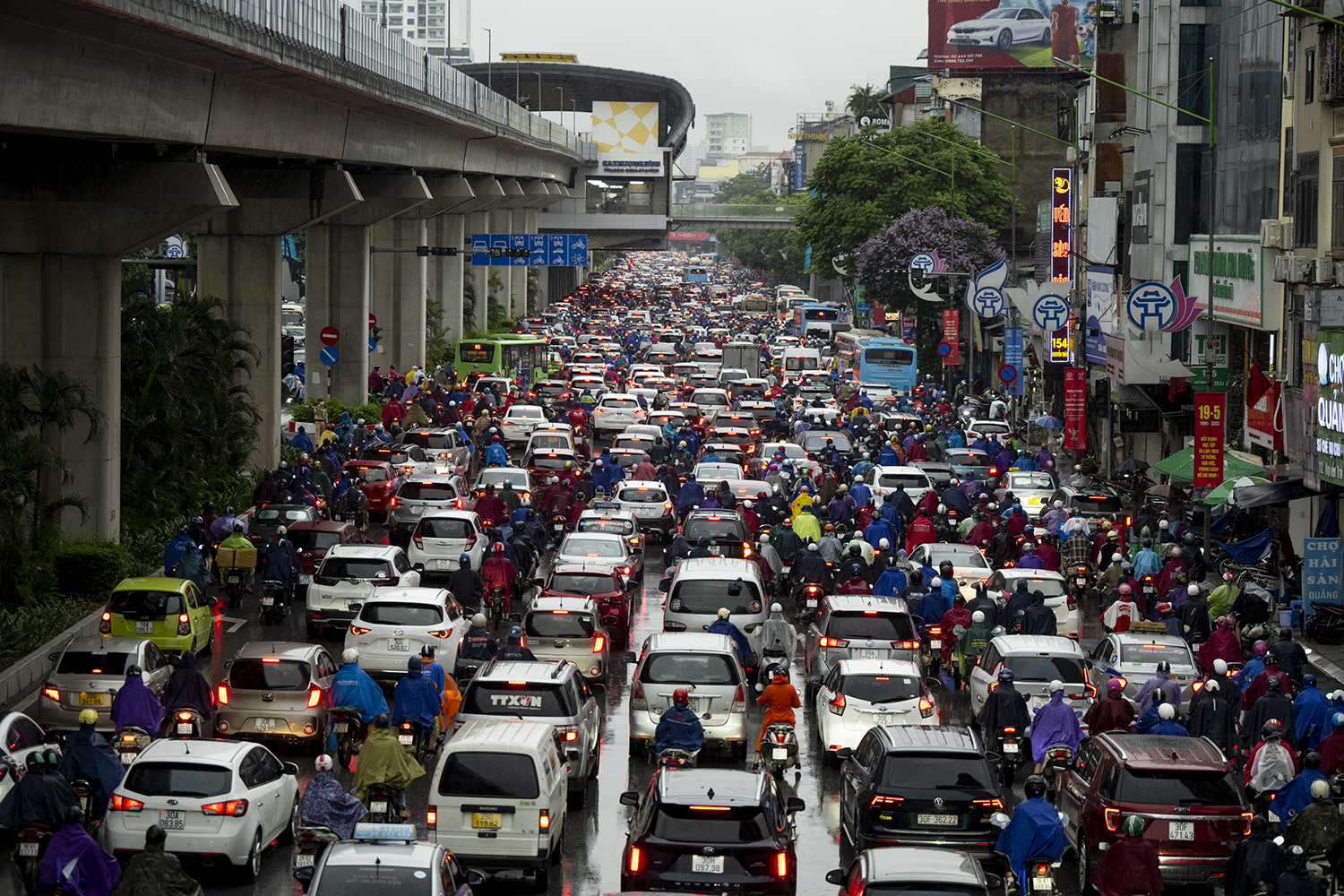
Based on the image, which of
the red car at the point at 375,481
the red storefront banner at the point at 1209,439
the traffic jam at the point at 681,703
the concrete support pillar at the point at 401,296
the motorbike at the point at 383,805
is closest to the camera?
the traffic jam at the point at 681,703

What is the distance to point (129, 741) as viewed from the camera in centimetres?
1752

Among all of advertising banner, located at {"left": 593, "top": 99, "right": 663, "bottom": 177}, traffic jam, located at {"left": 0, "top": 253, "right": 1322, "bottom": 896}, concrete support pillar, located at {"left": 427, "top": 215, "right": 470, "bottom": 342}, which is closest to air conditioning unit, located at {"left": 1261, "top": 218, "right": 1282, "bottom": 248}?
traffic jam, located at {"left": 0, "top": 253, "right": 1322, "bottom": 896}

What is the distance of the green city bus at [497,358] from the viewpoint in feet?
223

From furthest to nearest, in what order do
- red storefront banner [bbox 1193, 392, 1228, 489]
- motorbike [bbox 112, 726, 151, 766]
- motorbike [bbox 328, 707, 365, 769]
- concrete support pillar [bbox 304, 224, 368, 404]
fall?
concrete support pillar [bbox 304, 224, 368, 404]
red storefront banner [bbox 1193, 392, 1228, 489]
motorbike [bbox 328, 707, 365, 769]
motorbike [bbox 112, 726, 151, 766]

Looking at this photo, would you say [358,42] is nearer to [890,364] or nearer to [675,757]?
[675,757]

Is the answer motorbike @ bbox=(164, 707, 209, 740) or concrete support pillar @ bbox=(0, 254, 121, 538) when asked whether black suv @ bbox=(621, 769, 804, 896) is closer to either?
motorbike @ bbox=(164, 707, 209, 740)

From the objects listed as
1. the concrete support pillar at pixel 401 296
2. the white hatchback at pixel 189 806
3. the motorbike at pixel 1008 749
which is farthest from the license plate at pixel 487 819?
the concrete support pillar at pixel 401 296

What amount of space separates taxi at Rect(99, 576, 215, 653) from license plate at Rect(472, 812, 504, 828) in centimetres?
906

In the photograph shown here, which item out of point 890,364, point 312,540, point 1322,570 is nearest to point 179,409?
point 312,540

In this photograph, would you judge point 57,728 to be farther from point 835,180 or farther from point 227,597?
point 835,180

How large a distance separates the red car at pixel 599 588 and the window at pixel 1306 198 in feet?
42.6

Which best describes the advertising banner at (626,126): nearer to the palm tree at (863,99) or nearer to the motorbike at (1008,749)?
the palm tree at (863,99)

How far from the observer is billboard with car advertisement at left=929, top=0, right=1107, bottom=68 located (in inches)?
3878

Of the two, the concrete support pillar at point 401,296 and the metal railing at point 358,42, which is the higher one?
the metal railing at point 358,42
